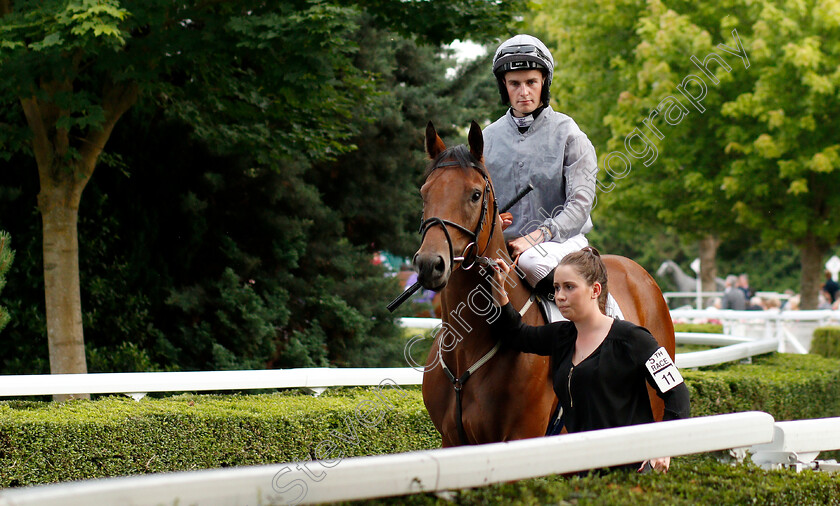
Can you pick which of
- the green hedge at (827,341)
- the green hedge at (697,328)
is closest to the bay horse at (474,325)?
the green hedge at (697,328)

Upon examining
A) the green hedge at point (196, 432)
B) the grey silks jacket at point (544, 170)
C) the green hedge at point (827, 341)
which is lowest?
the green hedge at point (827, 341)

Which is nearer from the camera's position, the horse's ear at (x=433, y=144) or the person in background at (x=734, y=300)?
the horse's ear at (x=433, y=144)

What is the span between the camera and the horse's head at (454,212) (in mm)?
3562

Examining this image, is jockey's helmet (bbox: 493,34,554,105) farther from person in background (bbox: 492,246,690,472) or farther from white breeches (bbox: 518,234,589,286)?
person in background (bbox: 492,246,690,472)

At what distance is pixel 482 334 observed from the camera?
→ 4051mm

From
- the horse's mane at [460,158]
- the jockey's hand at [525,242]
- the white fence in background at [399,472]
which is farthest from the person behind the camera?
the jockey's hand at [525,242]

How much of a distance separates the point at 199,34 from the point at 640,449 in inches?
229

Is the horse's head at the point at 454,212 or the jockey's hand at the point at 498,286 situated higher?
the horse's head at the point at 454,212

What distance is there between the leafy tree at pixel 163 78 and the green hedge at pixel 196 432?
7.50ft

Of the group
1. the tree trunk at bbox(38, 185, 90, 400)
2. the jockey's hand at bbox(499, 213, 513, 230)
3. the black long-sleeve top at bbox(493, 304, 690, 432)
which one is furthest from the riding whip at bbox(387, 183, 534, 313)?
the tree trunk at bbox(38, 185, 90, 400)

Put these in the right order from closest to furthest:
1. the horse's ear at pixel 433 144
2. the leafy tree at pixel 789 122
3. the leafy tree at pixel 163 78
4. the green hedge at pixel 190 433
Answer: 1. the horse's ear at pixel 433 144
2. the green hedge at pixel 190 433
3. the leafy tree at pixel 163 78
4. the leafy tree at pixel 789 122

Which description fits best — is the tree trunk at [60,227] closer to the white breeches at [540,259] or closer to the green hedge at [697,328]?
the white breeches at [540,259]

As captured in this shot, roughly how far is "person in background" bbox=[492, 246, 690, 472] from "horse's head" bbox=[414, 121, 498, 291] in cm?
46

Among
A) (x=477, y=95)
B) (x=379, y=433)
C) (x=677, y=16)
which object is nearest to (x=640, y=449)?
(x=379, y=433)
